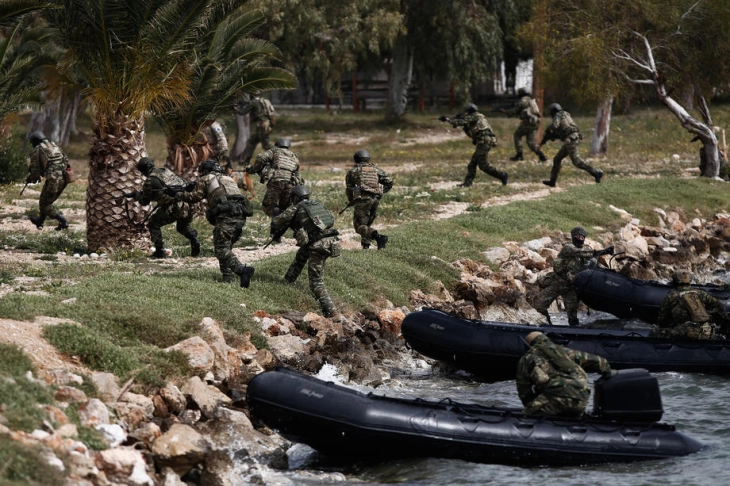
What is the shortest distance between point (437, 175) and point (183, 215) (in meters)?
13.4

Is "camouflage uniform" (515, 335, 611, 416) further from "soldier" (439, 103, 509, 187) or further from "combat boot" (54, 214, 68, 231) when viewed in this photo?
"soldier" (439, 103, 509, 187)

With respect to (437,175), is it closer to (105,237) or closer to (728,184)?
(728,184)

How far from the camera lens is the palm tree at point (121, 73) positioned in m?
16.8

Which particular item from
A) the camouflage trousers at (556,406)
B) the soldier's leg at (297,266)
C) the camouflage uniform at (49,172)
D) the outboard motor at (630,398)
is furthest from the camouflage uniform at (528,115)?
the camouflage trousers at (556,406)

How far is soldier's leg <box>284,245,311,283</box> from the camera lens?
15016 mm

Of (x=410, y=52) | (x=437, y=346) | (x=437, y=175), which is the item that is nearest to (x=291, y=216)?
(x=437, y=346)

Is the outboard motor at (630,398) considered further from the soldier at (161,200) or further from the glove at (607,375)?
the soldier at (161,200)

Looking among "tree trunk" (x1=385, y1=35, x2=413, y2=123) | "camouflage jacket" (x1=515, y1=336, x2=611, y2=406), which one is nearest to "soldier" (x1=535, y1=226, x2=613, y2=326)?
"camouflage jacket" (x1=515, y1=336, x2=611, y2=406)

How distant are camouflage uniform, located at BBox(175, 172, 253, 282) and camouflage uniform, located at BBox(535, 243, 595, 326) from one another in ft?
17.2

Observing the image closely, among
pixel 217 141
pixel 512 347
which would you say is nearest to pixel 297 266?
pixel 512 347

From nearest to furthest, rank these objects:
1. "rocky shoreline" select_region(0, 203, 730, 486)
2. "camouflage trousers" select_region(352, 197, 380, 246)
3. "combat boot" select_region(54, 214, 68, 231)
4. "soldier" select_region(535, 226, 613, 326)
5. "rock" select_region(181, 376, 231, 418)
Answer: "rocky shoreline" select_region(0, 203, 730, 486) → "rock" select_region(181, 376, 231, 418) → "soldier" select_region(535, 226, 613, 326) → "camouflage trousers" select_region(352, 197, 380, 246) → "combat boot" select_region(54, 214, 68, 231)

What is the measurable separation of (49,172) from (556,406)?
1163 centimetres

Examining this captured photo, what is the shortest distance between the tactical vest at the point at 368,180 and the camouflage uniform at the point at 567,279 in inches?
121

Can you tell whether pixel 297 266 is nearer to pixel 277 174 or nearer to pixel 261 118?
pixel 277 174
